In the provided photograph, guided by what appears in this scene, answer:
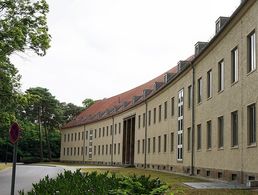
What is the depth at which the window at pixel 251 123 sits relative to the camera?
2021 cm

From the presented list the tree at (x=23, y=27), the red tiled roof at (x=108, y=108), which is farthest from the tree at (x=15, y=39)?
the red tiled roof at (x=108, y=108)

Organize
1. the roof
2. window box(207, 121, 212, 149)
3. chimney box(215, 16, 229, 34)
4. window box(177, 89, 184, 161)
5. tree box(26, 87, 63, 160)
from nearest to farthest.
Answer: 1. chimney box(215, 16, 229, 34)
2. window box(207, 121, 212, 149)
3. window box(177, 89, 184, 161)
4. the roof
5. tree box(26, 87, 63, 160)

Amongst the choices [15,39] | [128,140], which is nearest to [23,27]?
[15,39]

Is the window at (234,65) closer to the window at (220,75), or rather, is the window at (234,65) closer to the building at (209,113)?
the building at (209,113)

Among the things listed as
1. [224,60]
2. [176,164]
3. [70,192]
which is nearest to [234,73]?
[224,60]

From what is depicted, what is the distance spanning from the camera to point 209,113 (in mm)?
27922

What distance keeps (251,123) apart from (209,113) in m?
7.37

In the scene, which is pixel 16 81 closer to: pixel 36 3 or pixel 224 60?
pixel 36 3

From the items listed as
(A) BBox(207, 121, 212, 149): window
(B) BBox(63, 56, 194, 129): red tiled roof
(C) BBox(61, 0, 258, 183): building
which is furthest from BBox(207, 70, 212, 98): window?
(B) BBox(63, 56, 194, 129): red tiled roof

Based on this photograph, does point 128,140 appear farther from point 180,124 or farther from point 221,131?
point 221,131

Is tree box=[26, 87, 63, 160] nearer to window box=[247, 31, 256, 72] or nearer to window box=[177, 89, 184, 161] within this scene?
window box=[177, 89, 184, 161]

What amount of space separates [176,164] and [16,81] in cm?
1503

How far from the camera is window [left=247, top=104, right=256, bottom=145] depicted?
2021 cm

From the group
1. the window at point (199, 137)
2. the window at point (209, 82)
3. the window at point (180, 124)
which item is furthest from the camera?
the window at point (180, 124)
